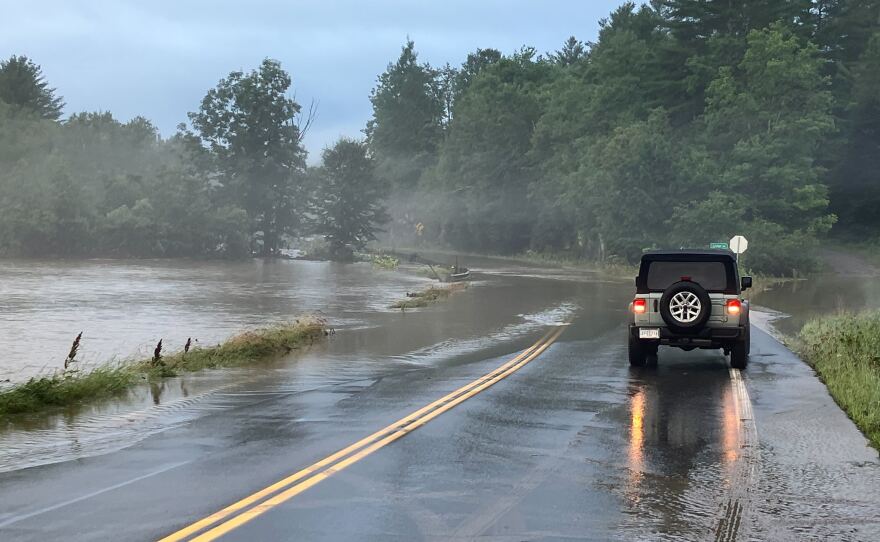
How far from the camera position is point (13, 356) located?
21.4 metres

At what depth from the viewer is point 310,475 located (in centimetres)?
803

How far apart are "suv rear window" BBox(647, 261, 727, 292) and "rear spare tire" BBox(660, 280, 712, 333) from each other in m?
0.73

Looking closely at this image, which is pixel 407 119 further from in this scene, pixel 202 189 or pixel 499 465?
pixel 499 465

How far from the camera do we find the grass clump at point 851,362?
36.8ft

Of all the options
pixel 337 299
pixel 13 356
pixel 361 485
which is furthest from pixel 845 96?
pixel 361 485

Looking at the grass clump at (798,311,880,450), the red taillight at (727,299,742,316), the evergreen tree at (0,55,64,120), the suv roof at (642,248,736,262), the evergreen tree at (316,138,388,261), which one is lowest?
the grass clump at (798,311,880,450)

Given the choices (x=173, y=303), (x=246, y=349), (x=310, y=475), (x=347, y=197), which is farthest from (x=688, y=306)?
(x=347, y=197)

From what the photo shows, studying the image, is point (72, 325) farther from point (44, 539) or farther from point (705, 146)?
point (705, 146)

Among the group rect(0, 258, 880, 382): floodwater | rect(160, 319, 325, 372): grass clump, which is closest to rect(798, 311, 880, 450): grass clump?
rect(0, 258, 880, 382): floodwater

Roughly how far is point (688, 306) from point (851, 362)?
2845 millimetres

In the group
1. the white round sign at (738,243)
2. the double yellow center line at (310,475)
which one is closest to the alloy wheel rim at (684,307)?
the double yellow center line at (310,475)

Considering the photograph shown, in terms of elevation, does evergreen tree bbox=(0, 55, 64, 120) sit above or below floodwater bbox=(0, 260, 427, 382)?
above

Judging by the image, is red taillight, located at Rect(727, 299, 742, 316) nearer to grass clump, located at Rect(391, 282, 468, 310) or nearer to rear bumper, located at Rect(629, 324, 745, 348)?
rear bumper, located at Rect(629, 324, 745, 348)

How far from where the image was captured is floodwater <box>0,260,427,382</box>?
2363cm
